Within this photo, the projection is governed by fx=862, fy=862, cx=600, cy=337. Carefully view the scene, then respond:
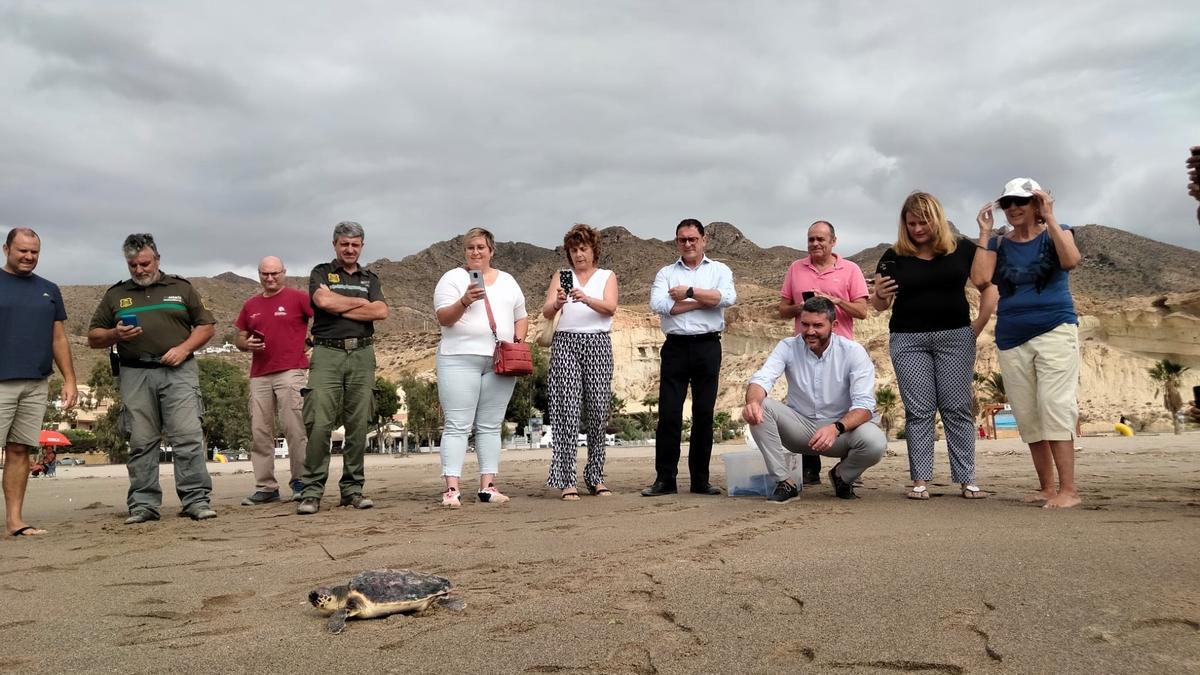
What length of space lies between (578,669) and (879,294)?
161 inches

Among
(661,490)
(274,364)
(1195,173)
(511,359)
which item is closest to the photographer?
(1195,173)

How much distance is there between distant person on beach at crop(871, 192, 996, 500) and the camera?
5531mm

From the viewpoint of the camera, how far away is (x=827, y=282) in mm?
6289

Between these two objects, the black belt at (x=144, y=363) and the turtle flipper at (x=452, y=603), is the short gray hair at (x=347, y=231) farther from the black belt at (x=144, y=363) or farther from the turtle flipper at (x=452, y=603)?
the turtle flipper at (x=452, y=603)

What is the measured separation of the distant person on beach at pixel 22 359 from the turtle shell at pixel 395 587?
141 inches

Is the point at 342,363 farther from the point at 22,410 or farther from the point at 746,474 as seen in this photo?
the point at 746,474

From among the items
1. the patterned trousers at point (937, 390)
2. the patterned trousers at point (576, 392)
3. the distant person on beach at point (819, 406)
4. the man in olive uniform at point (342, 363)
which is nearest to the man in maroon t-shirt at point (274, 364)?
the man in olive uniform at point (342, 363)

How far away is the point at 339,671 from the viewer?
2.25 meters

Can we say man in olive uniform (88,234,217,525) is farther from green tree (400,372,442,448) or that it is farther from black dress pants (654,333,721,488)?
green tree (400,372,442,448)

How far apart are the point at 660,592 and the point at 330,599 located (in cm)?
109

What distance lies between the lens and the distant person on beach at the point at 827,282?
6.20 meters

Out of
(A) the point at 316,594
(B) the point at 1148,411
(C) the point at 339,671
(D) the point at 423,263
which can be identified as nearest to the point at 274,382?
(A) the point at 316,594

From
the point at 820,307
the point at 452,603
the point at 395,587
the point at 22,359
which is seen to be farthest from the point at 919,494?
the point at 22,359

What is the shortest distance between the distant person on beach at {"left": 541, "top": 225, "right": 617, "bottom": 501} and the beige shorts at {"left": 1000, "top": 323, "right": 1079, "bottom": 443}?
8.97 feet
